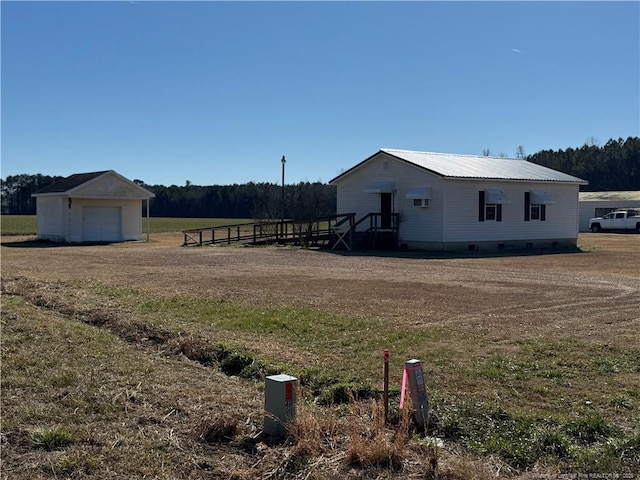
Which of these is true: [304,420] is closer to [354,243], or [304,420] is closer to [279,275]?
[279,275]

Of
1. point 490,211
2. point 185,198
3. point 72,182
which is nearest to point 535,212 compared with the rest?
point 490,211

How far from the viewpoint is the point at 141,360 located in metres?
7.34

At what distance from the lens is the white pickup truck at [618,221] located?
44.7m

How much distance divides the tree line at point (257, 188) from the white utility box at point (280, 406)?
50470mm

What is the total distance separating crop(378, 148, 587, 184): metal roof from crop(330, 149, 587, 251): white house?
0.20 ft

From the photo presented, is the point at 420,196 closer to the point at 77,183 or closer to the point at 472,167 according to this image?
the point at 472,167

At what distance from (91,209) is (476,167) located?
1904cm

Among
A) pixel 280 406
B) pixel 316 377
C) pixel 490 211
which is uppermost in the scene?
pixel 490 211

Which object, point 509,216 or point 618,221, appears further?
point 618,221

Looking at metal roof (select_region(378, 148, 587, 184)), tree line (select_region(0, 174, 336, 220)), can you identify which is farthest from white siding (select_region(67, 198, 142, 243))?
tree line (select_region(0, 174, 336, 220))

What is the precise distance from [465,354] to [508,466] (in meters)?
2.99

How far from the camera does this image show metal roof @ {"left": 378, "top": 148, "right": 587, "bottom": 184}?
27.2 metres

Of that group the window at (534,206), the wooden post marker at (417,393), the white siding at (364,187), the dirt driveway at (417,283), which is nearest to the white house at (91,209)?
the dirt driveway at (417,283)

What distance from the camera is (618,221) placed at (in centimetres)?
4531
